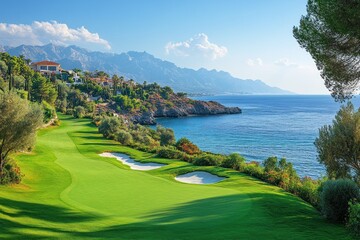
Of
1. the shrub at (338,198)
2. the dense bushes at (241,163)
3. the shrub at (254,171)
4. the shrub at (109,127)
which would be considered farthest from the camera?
the shrub at (109,127)

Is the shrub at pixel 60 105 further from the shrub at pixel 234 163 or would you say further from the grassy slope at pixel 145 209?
the shrub at pixel 234 163

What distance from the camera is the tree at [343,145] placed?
22938 mm

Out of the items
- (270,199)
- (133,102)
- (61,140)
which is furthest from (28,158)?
(133,102)

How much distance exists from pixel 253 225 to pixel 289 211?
135 inches

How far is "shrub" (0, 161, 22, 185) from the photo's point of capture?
68.3 ft

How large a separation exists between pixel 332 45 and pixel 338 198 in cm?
645

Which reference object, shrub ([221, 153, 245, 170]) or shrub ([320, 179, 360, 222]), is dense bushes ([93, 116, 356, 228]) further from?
shrub ([320, 179, 360, 222])

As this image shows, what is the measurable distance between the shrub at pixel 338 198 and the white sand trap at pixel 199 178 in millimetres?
11690

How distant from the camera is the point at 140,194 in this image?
19797 mm

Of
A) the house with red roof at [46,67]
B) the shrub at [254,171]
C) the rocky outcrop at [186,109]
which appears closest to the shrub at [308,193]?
the shrub at [254,171]

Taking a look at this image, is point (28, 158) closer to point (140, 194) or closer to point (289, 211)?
point (140, 194)

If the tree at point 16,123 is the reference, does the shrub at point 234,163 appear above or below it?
below

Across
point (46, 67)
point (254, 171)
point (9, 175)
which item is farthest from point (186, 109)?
point (9, 175)

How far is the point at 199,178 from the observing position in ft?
88.5
